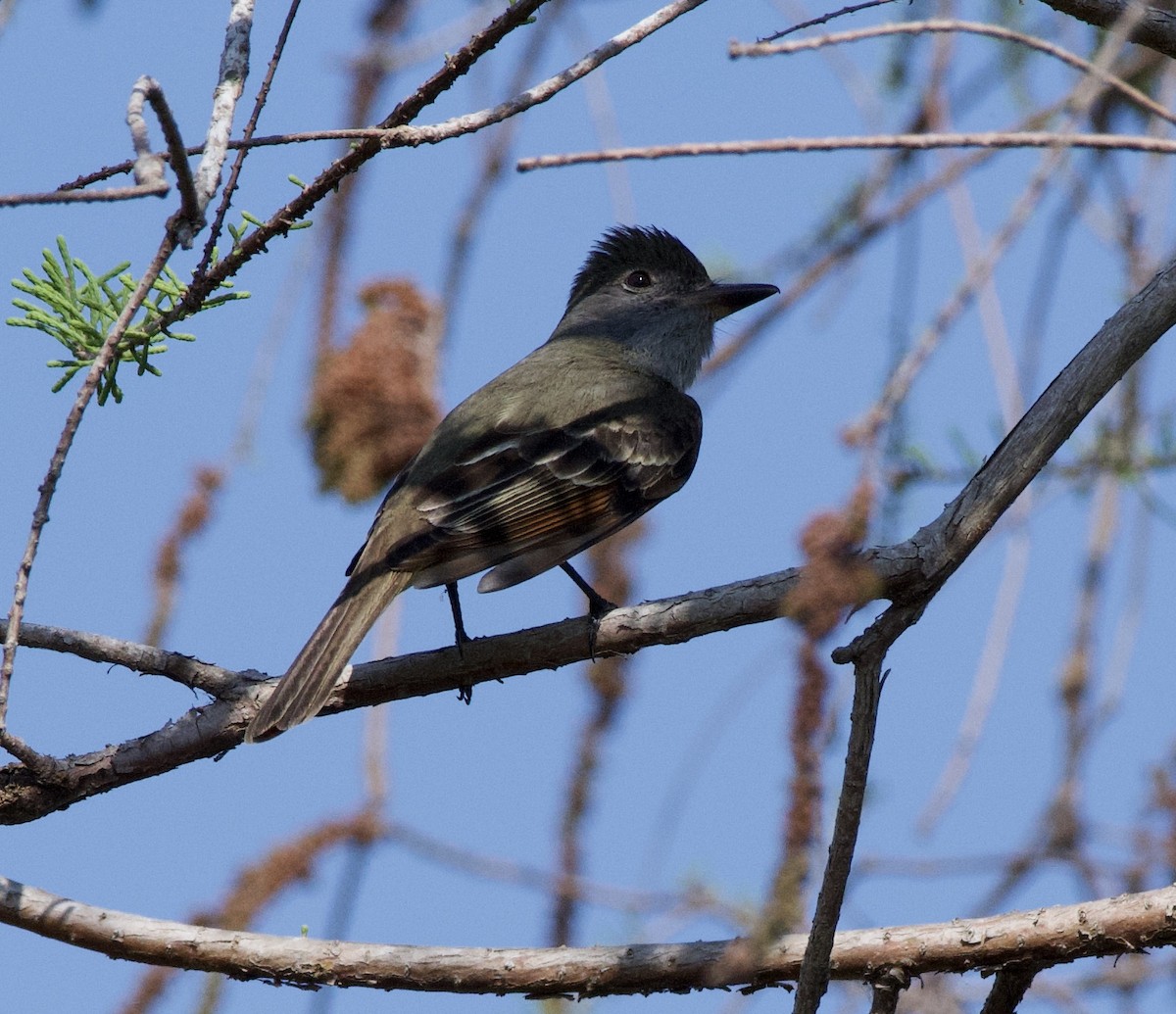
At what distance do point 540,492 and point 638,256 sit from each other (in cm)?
212

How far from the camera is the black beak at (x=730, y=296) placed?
21.7ft

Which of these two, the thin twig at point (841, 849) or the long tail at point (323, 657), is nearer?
the thin twig at point (841, 849)

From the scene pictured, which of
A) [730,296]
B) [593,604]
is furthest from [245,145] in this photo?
[730,296]

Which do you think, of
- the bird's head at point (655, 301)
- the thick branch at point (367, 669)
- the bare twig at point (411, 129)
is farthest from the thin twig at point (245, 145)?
the bird's head at point (655, 301)

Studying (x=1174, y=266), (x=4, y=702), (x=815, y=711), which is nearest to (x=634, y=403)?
(x=1174, y=266)

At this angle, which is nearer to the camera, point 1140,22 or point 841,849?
point 841,849

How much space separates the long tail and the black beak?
2453mm

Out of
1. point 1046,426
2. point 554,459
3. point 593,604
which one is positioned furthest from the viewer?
point 554,459

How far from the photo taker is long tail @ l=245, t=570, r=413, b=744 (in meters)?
3.87

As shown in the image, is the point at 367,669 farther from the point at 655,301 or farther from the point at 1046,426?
the point at 655,301

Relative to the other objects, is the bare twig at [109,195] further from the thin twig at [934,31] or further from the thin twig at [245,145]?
the thin twig at [934,31]

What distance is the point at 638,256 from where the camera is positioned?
6988 mm

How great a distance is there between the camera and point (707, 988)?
10.6 feet

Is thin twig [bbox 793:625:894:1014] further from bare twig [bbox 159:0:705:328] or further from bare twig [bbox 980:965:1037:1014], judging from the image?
bare twig [bbox 159:0:705:328]
